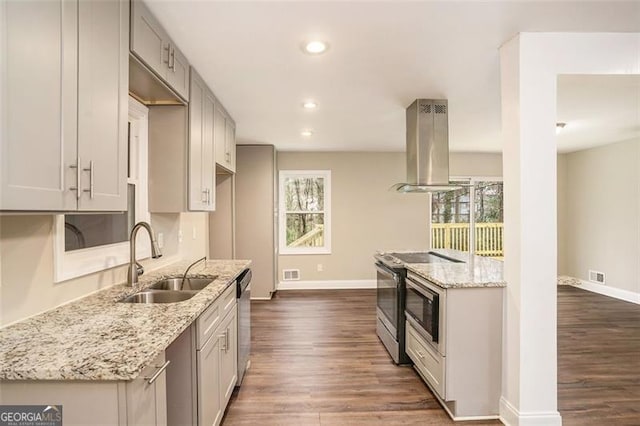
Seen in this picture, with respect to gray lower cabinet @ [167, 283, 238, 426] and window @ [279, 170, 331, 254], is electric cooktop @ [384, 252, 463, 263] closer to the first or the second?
gray lower cabinet @ [167, 283, 238, 426]

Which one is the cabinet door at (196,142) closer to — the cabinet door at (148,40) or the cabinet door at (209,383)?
the cabinet door at (148,40)

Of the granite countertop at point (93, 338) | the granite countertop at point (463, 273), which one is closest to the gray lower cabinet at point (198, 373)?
the granite countertop at point (93, 338)

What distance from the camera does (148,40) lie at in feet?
5.82

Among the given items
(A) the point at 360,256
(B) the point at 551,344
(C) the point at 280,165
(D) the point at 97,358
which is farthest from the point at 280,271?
(D) the point at 97,358

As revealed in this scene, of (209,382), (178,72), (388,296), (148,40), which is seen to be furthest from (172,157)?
(388,296)

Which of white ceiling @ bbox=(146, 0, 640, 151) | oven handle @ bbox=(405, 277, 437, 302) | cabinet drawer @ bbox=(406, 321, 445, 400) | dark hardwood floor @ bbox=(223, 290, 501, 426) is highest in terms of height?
white ceiling @ bbox=(146, 0, 640, 151)

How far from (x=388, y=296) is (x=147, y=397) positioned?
99.3 inches

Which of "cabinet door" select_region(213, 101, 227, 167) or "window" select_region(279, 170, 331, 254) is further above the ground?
"cabinet door" select_region(213, 101, 227, 167)

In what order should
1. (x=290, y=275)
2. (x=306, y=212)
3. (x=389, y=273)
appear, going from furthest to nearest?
Result: 1. (x=306, y=212)
2. (x=290, y=275)
3. (x=389, y=273)

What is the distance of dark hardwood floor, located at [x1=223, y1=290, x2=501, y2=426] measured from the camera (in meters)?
2.28

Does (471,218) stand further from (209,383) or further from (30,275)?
(30,275)

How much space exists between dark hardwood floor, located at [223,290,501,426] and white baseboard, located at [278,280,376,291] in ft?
5.61

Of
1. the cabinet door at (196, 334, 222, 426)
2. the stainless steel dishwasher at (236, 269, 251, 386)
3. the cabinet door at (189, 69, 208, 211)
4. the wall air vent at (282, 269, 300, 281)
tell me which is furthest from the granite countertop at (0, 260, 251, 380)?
the wall air vent at (282, 269, 300, 281)

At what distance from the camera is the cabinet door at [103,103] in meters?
1.24
